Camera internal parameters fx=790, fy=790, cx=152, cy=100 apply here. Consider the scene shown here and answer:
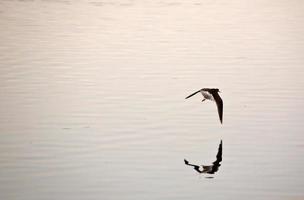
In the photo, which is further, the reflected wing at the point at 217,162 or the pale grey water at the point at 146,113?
the reflected wing at the point at 217,162

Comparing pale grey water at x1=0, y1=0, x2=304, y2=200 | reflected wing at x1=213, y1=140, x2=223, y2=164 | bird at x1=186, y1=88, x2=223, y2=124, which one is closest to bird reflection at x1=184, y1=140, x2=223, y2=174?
reflected wing at x1=213, y1=140, x2=223, y2=164

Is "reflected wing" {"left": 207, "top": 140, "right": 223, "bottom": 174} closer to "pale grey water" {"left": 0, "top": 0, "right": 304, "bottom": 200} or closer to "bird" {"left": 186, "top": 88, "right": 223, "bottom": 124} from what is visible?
"pale grey water" {"left": 0, "top": 0, "right": 304, "bottom": 200}

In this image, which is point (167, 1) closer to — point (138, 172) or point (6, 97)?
point (6, 97)

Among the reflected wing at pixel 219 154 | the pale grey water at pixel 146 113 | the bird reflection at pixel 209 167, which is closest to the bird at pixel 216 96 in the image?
the pale grey water at pixel 146 113

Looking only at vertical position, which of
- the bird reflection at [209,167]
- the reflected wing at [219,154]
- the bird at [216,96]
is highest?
the bird at [216,96]

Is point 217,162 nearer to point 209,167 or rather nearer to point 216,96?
point 209,167

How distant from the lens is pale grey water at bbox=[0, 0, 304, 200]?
13.1 meters

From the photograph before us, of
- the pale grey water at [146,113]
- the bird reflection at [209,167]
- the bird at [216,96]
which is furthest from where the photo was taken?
the bird at [216,96]

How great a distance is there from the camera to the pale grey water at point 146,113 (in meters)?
13.1

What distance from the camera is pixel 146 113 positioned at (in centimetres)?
1809

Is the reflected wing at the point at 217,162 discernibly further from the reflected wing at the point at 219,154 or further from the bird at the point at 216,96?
the bird at the point at 216,96

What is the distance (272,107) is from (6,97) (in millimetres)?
6573

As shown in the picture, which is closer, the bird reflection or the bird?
the bird reflection

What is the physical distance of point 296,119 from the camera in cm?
1805
